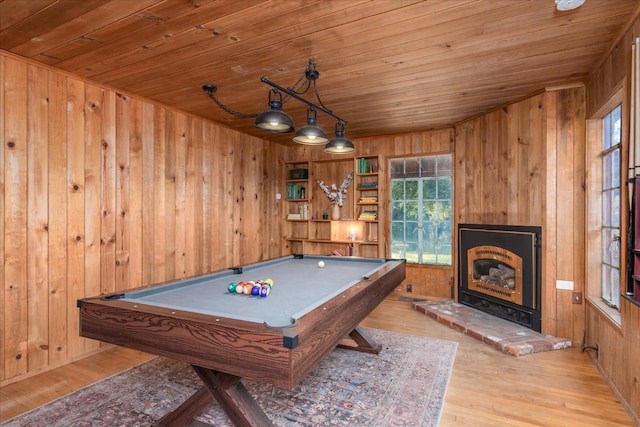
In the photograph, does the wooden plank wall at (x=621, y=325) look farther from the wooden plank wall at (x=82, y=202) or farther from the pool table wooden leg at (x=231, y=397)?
the wooden plank wall at (x=82, y=202)

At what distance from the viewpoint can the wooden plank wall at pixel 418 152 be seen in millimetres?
4754

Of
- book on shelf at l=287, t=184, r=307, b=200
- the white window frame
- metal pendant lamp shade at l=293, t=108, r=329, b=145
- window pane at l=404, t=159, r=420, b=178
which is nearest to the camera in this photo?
metal pendant lamp shade at l=293, t=108, r=329, b=145

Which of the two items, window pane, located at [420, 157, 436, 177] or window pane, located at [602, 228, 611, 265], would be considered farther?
window pane, located at [420, 157, 436, 177]

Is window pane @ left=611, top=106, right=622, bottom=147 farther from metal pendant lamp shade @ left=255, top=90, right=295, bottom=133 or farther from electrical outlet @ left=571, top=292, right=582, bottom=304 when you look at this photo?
metal pendant lamp shade @ left=255, top=90, right=295, bottom=133

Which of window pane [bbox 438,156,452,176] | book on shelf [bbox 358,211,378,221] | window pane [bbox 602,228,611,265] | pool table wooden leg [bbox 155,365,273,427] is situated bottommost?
pool table wooden leg [bbox 155,365,273,427]

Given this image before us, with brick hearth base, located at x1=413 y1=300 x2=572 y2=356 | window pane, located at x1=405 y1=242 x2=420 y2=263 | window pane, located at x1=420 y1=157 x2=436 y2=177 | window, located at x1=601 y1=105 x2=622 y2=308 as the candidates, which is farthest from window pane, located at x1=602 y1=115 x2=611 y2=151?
window pane, located at x1=405 y1=242 x2=420 y2=263

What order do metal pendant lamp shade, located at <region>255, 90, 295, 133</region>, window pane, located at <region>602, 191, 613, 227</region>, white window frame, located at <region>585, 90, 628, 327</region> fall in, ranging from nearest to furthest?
1. metal pendant lamp shade, located at <region>255, 90, 295, 133</region>
2. window pane, located at <region>602, 191, 613, 227</region>
3. white window frame, located at <region>585, 90, 628, 327</region>

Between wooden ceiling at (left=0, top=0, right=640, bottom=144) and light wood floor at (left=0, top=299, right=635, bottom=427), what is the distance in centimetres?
251

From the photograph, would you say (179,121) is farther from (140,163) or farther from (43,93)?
(43,93)

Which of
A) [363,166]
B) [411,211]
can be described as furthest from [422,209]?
[363,166]

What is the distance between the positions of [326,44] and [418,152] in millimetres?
2948

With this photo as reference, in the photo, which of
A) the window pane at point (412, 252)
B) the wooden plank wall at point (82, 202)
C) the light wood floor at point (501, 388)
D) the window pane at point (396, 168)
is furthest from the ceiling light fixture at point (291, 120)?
the window pane at point (412, 252)

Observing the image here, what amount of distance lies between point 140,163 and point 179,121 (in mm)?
736

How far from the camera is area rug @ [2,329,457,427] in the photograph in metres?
2.06
